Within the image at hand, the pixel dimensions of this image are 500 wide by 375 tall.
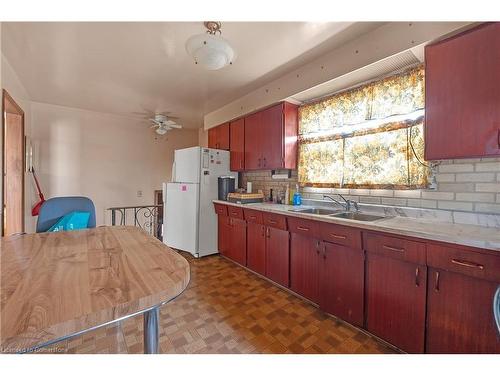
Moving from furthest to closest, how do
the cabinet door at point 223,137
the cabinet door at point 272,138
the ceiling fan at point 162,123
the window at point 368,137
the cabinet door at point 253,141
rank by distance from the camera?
the ceiling fan at point 162,123 → the cabinet door at point 223,137 → the cabinet door at point 253,141 → the cabinet door at point 272,138 → the window at point 368,137

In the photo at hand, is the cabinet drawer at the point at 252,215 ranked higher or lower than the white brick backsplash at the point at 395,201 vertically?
lower

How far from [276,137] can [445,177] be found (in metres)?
1.63

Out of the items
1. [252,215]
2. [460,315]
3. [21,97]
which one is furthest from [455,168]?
[21,97]

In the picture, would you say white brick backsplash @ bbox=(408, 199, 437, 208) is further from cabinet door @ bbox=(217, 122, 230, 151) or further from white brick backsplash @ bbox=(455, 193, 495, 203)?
cabinet door @ bbox=(217, 122, 230, 151)

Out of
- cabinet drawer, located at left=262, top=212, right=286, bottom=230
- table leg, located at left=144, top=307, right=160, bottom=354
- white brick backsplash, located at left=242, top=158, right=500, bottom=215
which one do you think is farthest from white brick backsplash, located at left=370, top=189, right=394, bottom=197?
table leg, located at left=144, top=307, right=160, bottom=354

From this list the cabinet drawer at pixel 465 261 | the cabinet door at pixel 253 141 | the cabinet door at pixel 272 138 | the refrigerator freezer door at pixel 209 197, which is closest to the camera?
the cabinet drawer at pixel 465 261

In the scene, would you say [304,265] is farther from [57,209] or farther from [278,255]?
[57,209]

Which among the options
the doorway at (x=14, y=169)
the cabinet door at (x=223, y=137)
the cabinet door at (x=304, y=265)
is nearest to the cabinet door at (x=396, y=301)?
the cabinet door at (x=304, y=265)

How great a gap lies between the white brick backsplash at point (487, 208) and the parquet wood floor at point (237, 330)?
1121 mm

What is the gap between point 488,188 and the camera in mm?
1483

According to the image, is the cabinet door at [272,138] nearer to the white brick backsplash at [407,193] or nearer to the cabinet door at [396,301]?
the white brick backsplash at [407,193]

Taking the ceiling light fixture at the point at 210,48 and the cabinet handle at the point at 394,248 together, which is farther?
the ceiling light fixture at the point at 210,48

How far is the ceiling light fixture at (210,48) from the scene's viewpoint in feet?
5.17
